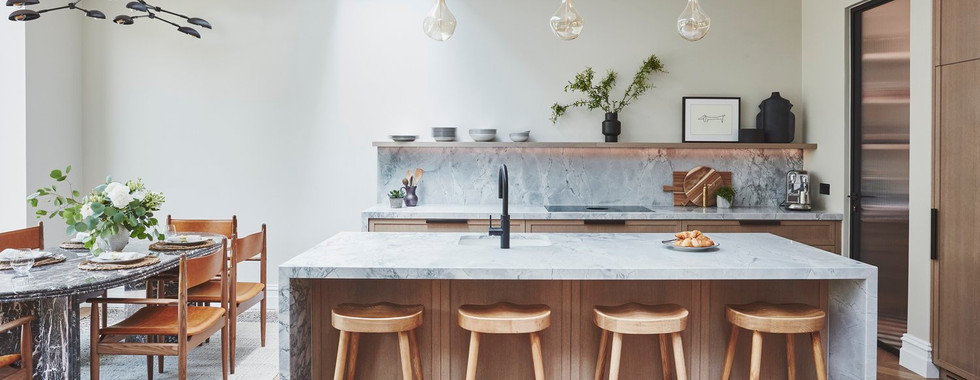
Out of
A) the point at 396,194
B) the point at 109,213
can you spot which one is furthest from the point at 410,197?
the point at 109,213

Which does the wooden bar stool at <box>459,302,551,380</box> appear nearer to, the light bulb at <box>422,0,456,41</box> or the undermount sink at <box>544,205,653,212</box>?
the light bulb at <box>422,0,456,41</box>

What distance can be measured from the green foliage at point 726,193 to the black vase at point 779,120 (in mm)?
488

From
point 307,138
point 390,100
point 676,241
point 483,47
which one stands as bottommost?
point 676,241

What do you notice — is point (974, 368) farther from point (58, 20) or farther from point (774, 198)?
point (58, 20)

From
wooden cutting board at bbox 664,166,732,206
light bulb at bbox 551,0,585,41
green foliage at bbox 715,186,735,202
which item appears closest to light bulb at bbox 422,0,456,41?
light bulb at bbox 551,0,585,41

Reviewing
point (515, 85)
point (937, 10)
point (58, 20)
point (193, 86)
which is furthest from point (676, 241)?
point (58, 20)

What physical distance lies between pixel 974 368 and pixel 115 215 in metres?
4.52

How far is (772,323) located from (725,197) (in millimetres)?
2671

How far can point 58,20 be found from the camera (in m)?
4.74

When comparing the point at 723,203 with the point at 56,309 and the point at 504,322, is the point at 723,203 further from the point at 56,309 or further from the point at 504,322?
the point at 56,309

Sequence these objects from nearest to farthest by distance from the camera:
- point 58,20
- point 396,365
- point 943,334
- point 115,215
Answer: point 396,365 < point 115,215 < point 943,334 < point 58,20

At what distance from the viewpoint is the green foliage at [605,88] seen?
4.89 metres

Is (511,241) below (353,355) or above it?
above

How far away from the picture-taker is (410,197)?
474 cm
